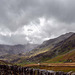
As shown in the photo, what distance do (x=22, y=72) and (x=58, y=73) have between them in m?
5.37

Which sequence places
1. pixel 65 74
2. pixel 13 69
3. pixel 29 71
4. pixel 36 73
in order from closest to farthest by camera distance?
pixel 65 74 < pixel 36 73 < pixel 29 71 < pixel 13 69

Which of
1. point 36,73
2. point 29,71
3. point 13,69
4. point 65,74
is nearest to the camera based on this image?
point 65,74

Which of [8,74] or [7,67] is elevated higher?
[7,67]

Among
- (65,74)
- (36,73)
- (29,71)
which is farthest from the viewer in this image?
(29,71)

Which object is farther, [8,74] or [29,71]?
[8,74]

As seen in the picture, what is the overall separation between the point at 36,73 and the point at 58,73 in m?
2.81

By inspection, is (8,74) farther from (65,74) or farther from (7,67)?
(65,74)

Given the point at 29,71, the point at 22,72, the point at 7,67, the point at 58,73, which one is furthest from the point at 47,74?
the point at 7,67

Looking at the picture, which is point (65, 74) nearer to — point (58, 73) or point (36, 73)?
point (58, 73)

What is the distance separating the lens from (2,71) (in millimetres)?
13789

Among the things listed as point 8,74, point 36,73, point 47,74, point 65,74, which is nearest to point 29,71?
point 36,73

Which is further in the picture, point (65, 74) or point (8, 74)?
point (8, 74)

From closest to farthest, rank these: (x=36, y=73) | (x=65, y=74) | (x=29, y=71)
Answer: (x=65, y=74)
(x=36, y=73)
(x=29, y=71)

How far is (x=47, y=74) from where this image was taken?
10188 millimetres
